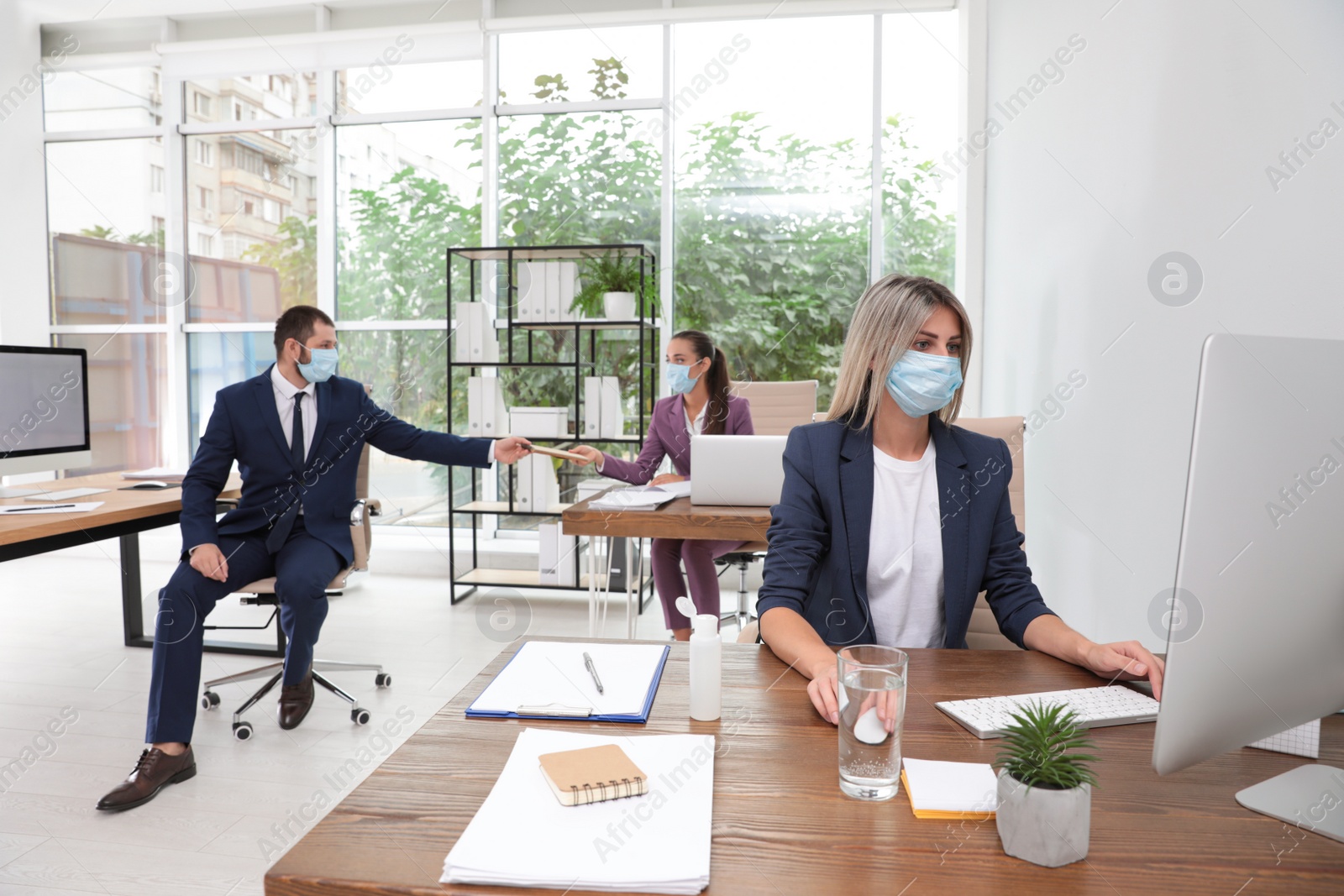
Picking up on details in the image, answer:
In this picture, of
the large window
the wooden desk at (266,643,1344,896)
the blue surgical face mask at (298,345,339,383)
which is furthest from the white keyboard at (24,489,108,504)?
the wooden desk at (266,643,1344,896)

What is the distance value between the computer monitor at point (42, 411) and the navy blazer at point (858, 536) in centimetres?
268

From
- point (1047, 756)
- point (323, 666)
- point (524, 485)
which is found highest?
point (1047, 756)

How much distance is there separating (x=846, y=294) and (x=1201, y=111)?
2.81 metres

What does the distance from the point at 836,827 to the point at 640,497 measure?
1.92 m

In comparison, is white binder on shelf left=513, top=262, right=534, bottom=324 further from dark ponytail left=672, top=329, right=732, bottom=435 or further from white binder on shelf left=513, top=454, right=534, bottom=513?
dark ponytail left=672, top=329, right=732, bottom=435

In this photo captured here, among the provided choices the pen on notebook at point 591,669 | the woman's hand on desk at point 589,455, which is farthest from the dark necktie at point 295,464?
the pen on notebook at point 591,669

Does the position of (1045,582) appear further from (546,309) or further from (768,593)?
(546,309)

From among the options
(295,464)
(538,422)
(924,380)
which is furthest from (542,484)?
(924,380)

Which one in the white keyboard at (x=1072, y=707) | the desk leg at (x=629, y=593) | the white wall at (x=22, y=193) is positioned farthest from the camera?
the white wall at (x=22, y=193)

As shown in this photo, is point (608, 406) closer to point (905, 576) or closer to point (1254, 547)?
point (905, 576)

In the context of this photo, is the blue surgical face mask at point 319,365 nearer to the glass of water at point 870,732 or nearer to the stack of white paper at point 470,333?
the stack of white paper at point 470,333

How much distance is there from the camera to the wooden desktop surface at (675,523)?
2.36 m

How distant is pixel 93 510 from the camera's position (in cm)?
264

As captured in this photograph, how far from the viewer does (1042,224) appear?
3221 millimetres
